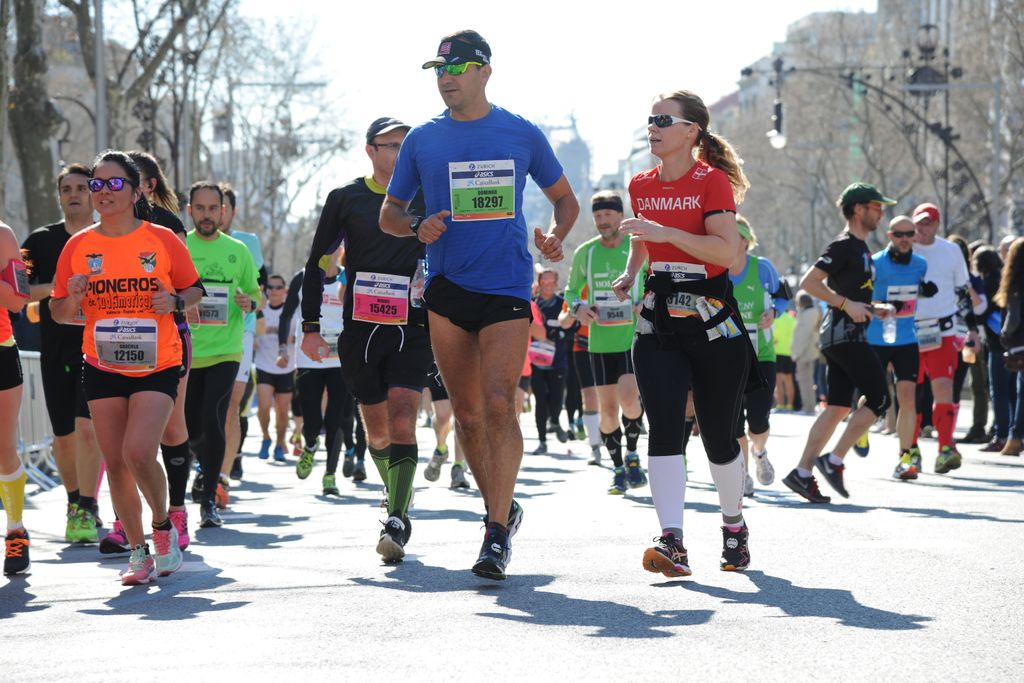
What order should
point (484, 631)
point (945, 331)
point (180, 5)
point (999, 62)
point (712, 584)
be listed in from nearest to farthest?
1. point (484, 631)
2. point (712, 584)
3. point (945, 331)
4. point (180, 5)
5. point (999, 62)

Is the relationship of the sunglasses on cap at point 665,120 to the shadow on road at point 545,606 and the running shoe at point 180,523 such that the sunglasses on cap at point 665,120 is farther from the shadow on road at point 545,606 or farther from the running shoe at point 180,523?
the running shoe at point 180,523

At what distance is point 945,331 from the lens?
14578mm

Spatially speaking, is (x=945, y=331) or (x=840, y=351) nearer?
(x=840, y=351)

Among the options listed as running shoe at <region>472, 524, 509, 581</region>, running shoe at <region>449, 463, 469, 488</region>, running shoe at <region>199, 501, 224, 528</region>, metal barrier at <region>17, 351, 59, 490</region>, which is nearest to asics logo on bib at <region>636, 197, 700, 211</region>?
running shoe at <region>472, 524, 509, 581</region>

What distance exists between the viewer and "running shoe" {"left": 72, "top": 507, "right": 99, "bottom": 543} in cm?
987

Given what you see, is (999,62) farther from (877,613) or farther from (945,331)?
(877,613)

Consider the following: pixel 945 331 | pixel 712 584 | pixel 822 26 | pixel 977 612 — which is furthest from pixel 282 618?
pixel 822 26

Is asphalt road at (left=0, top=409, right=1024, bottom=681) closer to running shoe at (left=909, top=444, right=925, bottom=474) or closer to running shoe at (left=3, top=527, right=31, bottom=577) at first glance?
running shoe at (left=3, top=527, right=31, bottom=577)

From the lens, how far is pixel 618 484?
509 inches

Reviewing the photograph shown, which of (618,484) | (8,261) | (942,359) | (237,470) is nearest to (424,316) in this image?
(8,261)

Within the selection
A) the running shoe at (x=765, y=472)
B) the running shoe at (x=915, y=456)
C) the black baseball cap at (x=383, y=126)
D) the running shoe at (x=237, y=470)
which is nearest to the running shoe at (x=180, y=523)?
the black baseball cap at (x=383, y=126)

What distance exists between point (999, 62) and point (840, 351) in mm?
39320

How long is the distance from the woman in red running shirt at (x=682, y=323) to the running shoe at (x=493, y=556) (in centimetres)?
66

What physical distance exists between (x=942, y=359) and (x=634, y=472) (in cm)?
313
